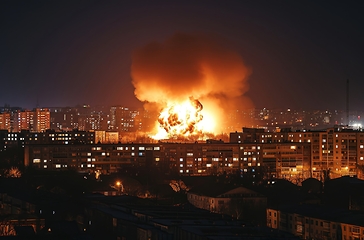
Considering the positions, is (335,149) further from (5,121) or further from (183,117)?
(5,121)

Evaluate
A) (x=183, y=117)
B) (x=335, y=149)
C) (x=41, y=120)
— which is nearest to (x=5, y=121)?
(x=41, y=120)

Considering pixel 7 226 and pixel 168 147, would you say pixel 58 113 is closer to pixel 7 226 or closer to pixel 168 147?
pixel 168 147

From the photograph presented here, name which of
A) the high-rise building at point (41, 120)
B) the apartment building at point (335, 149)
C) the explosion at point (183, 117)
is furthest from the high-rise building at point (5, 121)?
the apartment building at point (335, 149)

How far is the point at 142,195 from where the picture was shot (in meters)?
28.3

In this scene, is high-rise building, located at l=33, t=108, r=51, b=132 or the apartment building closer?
the apartment building

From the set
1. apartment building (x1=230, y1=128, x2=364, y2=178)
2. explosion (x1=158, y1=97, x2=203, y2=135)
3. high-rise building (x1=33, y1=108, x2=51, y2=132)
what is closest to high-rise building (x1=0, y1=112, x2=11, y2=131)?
high-rise building (x1=33, y1=108, x2=51, y2=132)

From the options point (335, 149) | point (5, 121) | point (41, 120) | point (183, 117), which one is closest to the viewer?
point (335, 149)

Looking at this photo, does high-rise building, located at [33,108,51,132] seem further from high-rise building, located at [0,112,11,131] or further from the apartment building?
the apartment building

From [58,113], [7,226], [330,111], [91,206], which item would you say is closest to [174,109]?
[91,206]

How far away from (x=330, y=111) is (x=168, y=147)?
1796 inches

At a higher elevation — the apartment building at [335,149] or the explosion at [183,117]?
the explosion at [183,117]

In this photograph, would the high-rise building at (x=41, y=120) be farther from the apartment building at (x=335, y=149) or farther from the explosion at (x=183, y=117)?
the apartment building at (x=335, y=149)

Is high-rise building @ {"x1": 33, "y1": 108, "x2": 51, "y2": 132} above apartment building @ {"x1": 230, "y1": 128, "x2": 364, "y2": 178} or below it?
above

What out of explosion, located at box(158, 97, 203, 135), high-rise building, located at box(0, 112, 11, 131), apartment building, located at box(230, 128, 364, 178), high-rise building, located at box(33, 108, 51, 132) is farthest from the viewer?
high-rise building, located at box(0, 112, 11, 131)
